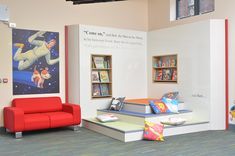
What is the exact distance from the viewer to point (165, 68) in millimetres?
7645

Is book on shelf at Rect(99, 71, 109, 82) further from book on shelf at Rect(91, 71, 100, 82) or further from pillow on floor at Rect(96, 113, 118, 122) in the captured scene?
pillow on floor at Rect(96, 113, 118, 122)

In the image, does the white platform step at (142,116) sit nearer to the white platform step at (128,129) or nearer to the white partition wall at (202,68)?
the white platform step at (128,129)

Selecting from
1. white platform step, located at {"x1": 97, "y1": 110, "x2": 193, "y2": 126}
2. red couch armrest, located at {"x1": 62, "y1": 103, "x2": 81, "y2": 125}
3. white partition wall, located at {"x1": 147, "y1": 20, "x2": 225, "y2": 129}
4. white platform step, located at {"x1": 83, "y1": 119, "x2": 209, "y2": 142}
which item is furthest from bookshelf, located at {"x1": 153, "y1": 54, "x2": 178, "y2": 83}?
red couch armrest, located at {"x1": 62, "y1": 103, "x2": 81, "y2": 125}

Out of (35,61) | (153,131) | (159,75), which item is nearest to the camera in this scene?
(153,131)

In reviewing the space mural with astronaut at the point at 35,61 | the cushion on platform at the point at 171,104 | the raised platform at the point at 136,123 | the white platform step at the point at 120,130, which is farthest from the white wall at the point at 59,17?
the cushion on platform at the point at 171,104

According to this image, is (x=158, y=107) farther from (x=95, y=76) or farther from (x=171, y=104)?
(x=95, y=76)

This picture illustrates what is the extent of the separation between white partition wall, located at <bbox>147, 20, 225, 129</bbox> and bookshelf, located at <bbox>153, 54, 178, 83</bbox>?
10.2 inches

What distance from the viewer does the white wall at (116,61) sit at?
6.80 meters

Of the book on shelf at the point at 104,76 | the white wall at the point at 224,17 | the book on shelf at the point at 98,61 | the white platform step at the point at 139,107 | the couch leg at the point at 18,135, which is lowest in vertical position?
the couch leg at the point at 18,135

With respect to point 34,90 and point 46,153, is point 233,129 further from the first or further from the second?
point 34,90

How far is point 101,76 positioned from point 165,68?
71.3 inches

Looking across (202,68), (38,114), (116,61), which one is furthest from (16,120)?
(202,68)

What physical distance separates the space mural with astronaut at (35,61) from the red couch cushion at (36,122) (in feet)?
3.20

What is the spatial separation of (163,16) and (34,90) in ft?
13.9
